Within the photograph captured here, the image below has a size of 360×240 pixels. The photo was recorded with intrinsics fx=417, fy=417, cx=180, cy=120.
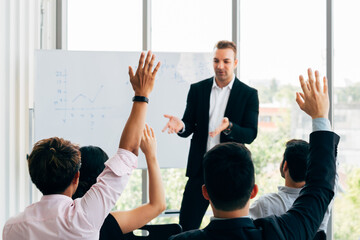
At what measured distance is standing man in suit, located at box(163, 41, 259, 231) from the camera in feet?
10.6

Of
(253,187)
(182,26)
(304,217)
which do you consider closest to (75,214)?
(253,187)

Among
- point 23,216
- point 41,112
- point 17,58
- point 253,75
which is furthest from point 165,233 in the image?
point 253,75

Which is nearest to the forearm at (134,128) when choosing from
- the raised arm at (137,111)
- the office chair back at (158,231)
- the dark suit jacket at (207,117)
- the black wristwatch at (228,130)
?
the raised arm at (137,111)

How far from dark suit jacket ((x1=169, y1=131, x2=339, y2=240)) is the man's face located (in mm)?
2244

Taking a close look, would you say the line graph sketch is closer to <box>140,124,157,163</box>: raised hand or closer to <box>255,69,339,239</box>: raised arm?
<box>140,124,157,163</box>: raised hand

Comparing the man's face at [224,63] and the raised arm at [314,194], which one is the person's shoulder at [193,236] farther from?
the man's face at [224,63]

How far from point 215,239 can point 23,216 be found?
2.06 ft

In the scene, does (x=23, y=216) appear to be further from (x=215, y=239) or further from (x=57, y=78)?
(x=57, y=78)

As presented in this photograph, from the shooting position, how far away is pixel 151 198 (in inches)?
63.2

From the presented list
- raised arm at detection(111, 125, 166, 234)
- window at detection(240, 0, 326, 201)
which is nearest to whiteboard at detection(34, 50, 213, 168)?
window at detection(240, 0, 326, 201)

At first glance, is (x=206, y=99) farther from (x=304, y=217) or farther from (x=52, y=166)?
(x=304, y=217)

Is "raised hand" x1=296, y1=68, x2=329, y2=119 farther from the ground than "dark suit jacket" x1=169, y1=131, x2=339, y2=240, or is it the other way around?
"raised hand" x1=296, y1=68, x2=329, y2=119

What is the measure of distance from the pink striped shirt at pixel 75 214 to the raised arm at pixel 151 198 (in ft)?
0.65

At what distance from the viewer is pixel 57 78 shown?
373cm
